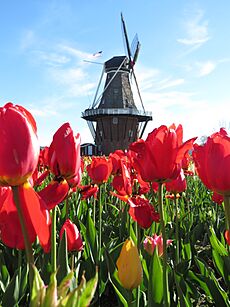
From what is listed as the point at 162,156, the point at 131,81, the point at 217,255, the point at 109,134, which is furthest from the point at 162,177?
the point at 131,81

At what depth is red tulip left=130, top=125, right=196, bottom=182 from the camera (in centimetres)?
113

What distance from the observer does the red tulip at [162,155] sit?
3.72 ft

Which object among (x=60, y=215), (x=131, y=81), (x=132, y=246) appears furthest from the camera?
(x=131, y=81)

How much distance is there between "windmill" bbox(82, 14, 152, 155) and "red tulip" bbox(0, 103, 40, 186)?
29865mm

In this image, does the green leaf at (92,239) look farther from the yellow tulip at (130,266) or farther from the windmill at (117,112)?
the windmill at (117,112)

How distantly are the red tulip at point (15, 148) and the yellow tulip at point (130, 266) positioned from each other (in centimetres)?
31

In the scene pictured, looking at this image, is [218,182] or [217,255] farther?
[217,255]

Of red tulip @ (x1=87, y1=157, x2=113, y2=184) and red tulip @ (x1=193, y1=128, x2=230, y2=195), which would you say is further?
red tulip @ (x1=87, y1=157, x2=113, y2=184)

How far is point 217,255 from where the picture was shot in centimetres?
192

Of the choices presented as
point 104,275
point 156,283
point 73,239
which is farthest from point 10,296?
point 104,275

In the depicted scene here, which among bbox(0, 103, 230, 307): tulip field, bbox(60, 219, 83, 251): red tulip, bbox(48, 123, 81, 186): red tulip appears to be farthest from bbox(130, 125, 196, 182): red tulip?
bbox(60, 219, 83, 251): red tulip

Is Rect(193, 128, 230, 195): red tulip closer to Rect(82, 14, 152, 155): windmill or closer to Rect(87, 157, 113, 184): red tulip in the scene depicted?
Rect(87, 157, 113, 184): red tulip

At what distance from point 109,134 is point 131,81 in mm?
6038

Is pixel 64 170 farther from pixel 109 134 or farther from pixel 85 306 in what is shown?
pixel 109 134
